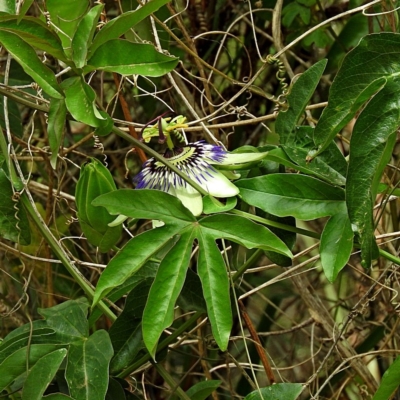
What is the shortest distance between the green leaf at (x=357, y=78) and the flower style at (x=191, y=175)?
0.39 ft

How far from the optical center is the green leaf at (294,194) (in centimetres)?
80

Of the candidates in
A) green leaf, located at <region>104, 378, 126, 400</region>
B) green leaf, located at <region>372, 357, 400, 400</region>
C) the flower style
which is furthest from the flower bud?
green leaf, located at <region>372, 357, 400, 400</region>

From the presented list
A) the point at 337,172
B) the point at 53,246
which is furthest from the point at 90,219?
the point at 337,172

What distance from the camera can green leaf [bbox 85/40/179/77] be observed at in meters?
0.77

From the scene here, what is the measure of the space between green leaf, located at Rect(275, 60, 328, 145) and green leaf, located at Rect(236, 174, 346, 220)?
7 cm

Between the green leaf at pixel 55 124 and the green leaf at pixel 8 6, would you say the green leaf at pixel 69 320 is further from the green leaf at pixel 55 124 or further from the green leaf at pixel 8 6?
the green leaf at pixel 8 6

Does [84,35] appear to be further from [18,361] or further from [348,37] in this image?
[348,37]

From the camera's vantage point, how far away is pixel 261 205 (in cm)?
80

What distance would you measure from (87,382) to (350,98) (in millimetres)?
401

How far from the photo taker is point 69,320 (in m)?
0.87

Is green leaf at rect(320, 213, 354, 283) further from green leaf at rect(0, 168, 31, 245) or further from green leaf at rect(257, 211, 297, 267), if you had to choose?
green leaf at rect(0, 168, 31, 245)

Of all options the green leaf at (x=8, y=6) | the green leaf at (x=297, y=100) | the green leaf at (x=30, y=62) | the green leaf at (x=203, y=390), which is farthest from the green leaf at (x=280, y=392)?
the green leaf at (x=8, y=6)

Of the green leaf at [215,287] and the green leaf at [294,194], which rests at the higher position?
the green leaf at [294,194]

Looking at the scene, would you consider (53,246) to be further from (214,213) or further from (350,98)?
(350,98)
